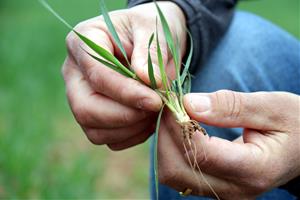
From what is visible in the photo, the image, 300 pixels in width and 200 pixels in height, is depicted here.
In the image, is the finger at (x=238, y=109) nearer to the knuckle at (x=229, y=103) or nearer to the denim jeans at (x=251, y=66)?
the knuckle at (x=229, y=103)

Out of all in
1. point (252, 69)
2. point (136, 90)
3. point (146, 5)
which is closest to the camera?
point (136, 90)

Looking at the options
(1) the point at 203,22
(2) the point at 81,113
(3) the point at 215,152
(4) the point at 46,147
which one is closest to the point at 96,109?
(2) the point at 81,113

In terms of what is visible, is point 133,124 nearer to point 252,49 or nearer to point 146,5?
point 146,5

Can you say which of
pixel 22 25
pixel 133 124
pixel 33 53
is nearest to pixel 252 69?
pixel 133 124

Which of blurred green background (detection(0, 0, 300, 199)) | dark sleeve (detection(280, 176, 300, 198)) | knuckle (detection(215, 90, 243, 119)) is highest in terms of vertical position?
knuckle (detection(215, 90, 243, 119))

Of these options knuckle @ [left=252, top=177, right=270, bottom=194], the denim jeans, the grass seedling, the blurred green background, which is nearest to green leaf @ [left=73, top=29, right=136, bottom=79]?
the grass seedling

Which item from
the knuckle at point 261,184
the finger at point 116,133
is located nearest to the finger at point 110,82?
the finger at point 116,133

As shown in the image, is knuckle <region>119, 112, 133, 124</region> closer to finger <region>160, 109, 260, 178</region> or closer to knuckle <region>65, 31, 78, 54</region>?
finger <region>160, 109, 260, 178</region>
